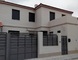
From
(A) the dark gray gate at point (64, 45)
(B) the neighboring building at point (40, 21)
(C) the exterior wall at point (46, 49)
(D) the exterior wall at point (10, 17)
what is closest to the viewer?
(C) the exterior wall at point (46, 49)

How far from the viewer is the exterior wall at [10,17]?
52.0ft

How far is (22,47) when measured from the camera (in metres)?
10.4

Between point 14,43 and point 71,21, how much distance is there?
26.0ft

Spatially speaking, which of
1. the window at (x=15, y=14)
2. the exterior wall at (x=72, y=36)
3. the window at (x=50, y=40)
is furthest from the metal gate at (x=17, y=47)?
the window at (x=15, y=14)

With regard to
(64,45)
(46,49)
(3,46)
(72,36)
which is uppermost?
(72,36)

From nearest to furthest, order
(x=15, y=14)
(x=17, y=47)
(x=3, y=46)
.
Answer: (x=3, y=46), (x=17, y=47), (x=15, y=14)

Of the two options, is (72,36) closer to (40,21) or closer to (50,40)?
(50,40)

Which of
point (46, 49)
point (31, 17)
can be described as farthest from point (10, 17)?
point (46, 49)

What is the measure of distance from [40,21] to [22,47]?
7.77 meters

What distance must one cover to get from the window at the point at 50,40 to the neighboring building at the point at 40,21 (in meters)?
0.37

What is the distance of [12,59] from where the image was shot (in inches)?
384

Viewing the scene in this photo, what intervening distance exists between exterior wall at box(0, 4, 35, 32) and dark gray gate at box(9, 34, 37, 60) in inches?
258

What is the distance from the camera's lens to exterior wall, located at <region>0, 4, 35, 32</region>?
1586 cm

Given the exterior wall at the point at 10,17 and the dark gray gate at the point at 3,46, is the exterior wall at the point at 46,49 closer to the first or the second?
the dark gray gate at the point at 3,46
